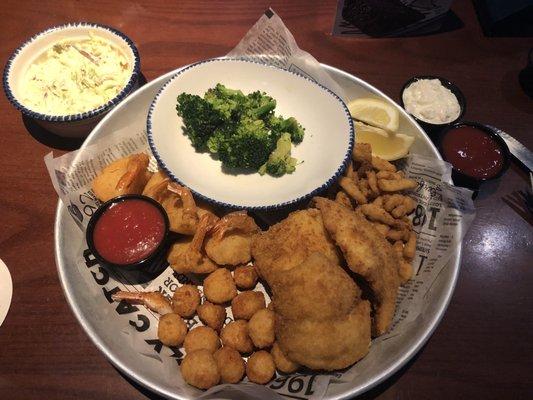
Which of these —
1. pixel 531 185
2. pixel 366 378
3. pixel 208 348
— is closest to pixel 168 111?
pixel 208 348

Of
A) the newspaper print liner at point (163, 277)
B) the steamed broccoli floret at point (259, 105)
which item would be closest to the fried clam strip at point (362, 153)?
the newspaper print liner at point (163, 277)

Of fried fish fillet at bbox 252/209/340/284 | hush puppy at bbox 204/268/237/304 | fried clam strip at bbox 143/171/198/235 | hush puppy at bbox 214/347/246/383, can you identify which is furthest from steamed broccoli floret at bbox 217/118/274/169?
hush puppy at bbox 214/347/246/383

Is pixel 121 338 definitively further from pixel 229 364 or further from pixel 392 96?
pixel 392 96

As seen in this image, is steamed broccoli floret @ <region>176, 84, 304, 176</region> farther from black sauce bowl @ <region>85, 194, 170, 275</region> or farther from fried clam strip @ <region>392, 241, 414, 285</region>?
fried clam strip @ <region>392, 241, 414, 285</region>

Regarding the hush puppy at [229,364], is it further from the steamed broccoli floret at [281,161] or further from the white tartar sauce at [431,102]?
the white tartar sauce at [431,102]

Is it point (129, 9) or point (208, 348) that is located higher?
point (129, 9)

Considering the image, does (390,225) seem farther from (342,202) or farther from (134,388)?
(134,388)
